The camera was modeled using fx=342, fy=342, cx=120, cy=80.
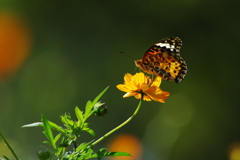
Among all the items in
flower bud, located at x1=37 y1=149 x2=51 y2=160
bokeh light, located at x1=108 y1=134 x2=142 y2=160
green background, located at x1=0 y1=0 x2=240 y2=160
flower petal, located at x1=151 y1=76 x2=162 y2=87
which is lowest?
bokeh light, located at x1=108 y1=134 x2=142 y2=160

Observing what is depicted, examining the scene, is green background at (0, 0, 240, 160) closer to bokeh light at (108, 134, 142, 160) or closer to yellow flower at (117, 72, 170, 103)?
bokeh light at (108, 134, 142, 160)

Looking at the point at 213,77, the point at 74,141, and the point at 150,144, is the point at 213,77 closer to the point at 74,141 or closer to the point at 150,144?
the point at 150,144

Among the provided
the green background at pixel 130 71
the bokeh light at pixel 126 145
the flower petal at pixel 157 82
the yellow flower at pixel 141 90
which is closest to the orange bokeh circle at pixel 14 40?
the green background at pixel 130 71

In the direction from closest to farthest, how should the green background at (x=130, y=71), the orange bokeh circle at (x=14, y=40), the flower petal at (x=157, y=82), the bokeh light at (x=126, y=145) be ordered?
1. the flower petal at (x=157, y=82)
2. the bokeh light at (x=126, y=145)
3. the green background at (x=130, y=71)
4. the orange bokeh circle at (x=14, y=40)

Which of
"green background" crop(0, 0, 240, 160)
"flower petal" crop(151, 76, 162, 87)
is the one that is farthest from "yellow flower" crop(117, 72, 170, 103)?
"green background" crop(0, 0, 240, 160)

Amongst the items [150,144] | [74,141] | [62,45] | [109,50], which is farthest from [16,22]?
[74,141]

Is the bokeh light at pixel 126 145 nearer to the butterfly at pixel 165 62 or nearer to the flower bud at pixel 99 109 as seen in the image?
the butterfly at pixel 165 62
